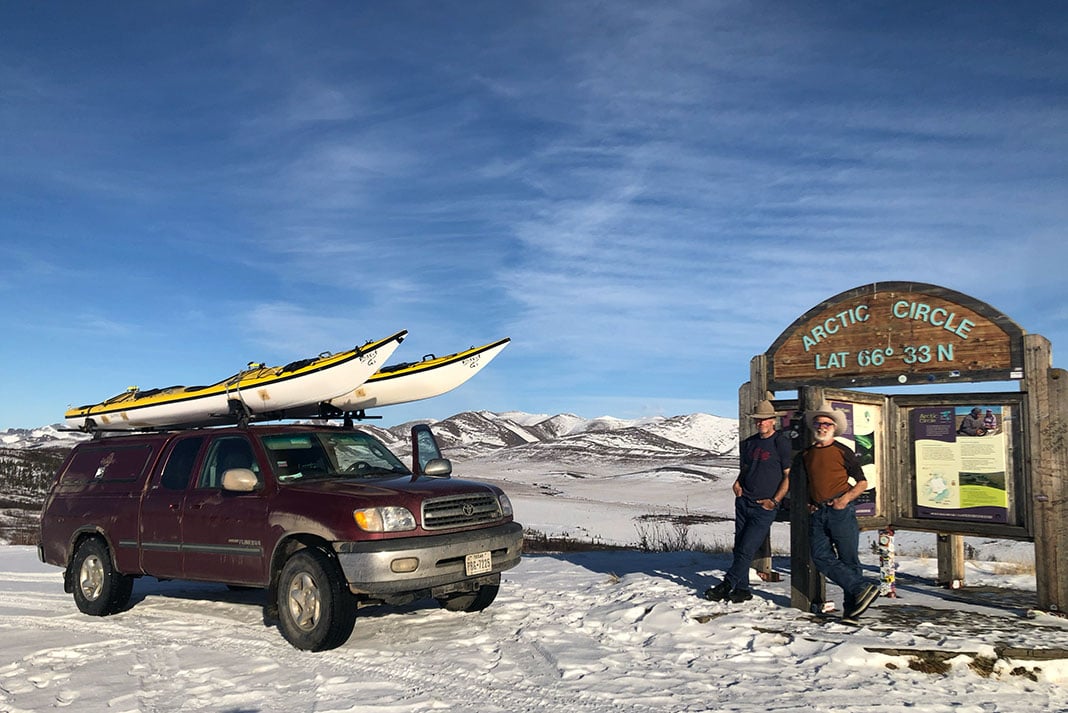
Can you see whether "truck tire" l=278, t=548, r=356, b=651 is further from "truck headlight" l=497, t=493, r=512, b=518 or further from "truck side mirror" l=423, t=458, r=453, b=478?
"truck headlight" l=497, t=493, r=512, b=518

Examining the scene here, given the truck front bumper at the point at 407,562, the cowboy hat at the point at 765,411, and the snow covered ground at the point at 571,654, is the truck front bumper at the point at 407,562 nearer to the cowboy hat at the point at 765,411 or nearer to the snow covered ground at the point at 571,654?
the snow covered ground at the point at 571,654

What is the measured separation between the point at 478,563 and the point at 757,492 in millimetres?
2813

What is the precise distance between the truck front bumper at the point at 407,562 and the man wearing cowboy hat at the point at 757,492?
2.54 meters

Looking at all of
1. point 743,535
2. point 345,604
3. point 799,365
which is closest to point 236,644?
point 345,604

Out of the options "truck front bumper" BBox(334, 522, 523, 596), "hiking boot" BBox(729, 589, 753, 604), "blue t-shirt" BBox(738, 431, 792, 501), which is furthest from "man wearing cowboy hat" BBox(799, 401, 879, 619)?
"truck front bumper" BBox(334, 522, 523, 596)

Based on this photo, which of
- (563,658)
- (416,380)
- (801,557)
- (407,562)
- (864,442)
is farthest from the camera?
(416,380)

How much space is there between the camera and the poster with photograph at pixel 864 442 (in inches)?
350

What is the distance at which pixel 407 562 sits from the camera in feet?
23.2

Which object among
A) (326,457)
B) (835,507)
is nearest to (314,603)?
(326,457)

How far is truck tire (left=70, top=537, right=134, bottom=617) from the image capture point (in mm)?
9055

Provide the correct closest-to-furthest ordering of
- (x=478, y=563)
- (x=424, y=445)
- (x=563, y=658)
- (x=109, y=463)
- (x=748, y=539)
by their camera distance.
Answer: (x=563, y=658), (x=478, y=563), (x=748, y=539), (x=109, y=463), (x=424, y=445)

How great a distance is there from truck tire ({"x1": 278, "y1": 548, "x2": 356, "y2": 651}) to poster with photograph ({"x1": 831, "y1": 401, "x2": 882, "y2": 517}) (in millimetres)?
5135

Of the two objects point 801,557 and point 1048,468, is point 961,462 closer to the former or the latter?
point 1048,468

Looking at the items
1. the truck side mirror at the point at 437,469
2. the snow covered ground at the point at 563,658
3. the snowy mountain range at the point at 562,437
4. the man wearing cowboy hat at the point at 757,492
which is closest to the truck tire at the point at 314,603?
the snow covered ground at the point at 563,658
